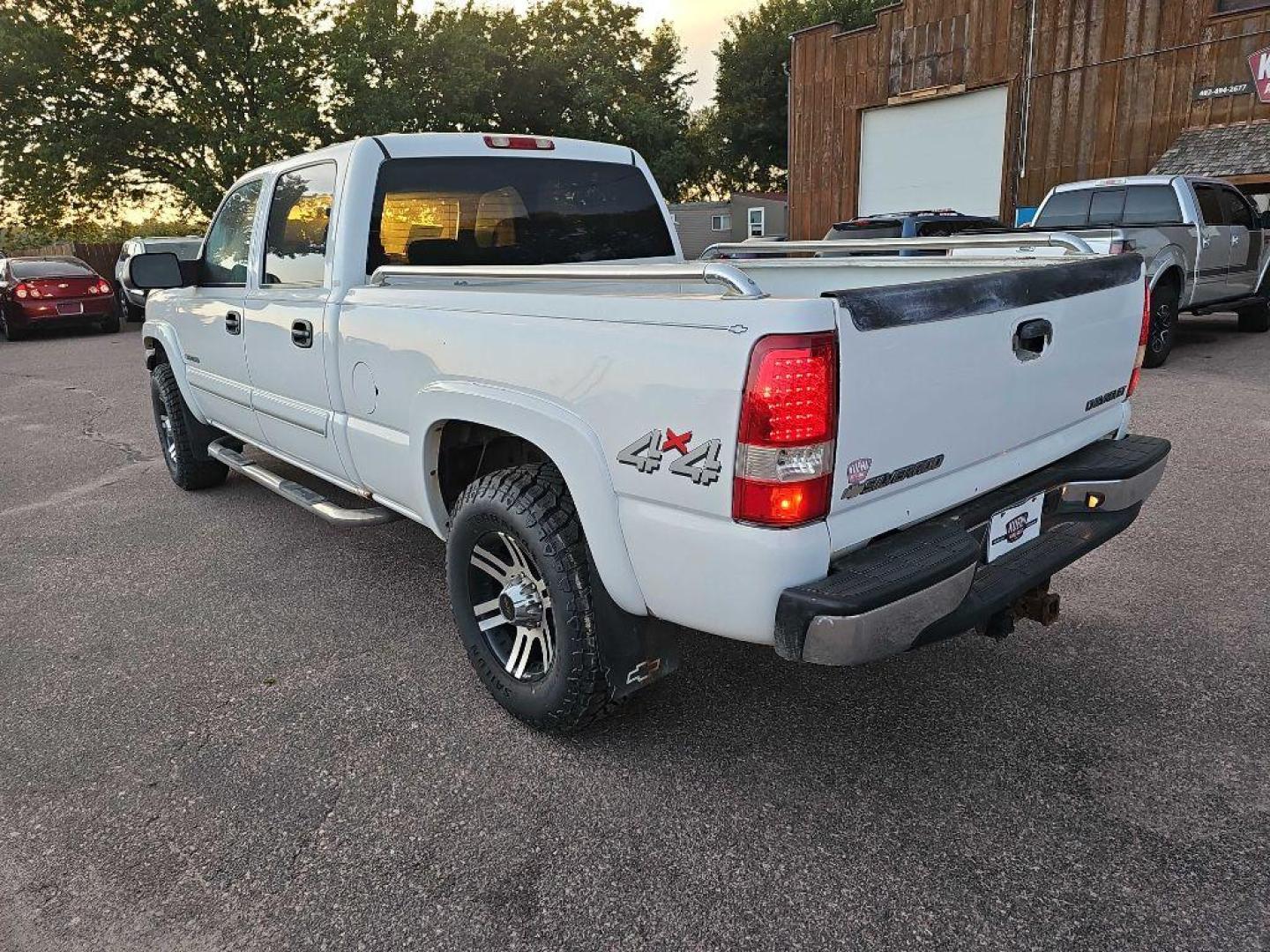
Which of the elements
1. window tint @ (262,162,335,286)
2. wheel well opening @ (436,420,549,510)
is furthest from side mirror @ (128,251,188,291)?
wheel well opening @ (436,420,549,510)

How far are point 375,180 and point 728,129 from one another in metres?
41.0

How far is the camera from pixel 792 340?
1961 mm

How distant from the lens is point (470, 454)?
3346 millimetres

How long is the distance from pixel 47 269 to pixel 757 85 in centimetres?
3149

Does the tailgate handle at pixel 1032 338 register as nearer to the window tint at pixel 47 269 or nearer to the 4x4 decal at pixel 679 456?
the 4x4 decal at pixel 679 456

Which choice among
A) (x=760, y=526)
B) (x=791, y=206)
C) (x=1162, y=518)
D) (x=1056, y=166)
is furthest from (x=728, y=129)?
(x=760, y=526)

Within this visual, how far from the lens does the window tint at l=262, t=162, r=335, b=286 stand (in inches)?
147

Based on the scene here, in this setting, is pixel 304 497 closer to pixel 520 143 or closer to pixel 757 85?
pixel 520 143

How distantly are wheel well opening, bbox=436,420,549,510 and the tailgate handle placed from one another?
5.04ft

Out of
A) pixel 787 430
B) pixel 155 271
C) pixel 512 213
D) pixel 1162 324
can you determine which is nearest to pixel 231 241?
pixel 155 271

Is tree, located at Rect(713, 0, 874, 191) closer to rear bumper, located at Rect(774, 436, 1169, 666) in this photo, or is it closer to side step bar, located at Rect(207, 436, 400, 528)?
side step bar, located at Rect(207, 436, 400, 528)

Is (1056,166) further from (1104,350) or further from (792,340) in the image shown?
(792,340)

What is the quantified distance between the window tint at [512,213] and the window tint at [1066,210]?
7436 millimetres

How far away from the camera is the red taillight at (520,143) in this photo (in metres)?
3.95
